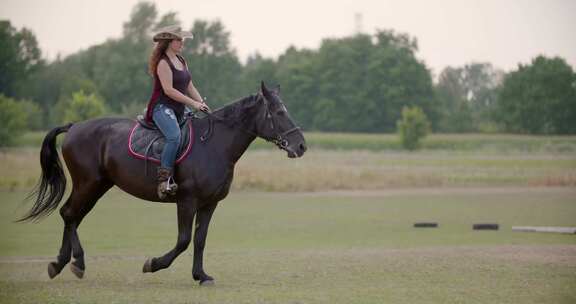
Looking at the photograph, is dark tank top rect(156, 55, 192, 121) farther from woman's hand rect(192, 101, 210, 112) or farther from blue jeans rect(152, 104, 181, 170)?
woman's hand rect(192, 101, 210, 112)

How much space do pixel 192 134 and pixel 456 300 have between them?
151 inches

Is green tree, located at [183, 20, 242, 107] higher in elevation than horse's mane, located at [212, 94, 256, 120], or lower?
higher

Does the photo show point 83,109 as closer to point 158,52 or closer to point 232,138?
point 158,52

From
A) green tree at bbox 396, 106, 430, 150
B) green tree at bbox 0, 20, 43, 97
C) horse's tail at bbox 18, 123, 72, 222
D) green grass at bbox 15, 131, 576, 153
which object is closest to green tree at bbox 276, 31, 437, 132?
green grass at bbox 15, 131, 576, 153

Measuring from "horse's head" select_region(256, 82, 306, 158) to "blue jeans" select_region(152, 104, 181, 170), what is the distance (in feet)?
3.34

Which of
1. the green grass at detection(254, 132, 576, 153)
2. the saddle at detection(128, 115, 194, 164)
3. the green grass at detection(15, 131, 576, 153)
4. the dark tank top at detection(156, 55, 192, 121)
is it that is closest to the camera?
the saddle at detection(128, 115, 194, 164)

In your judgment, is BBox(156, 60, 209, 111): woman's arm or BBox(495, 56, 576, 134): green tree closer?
BBox(156, 60, 209, 111): woman's arm

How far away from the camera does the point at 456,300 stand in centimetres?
1005

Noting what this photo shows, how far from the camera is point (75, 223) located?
39.8 feet

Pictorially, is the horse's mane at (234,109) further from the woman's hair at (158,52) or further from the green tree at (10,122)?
the green tree at (10,122)

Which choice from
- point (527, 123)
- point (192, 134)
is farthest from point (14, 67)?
point (192, 134)

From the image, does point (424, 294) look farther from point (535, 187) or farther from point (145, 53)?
point (145, 53)

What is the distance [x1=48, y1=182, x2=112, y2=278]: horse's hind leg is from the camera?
11.8m

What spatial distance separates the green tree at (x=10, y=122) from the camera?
50.9 metres
